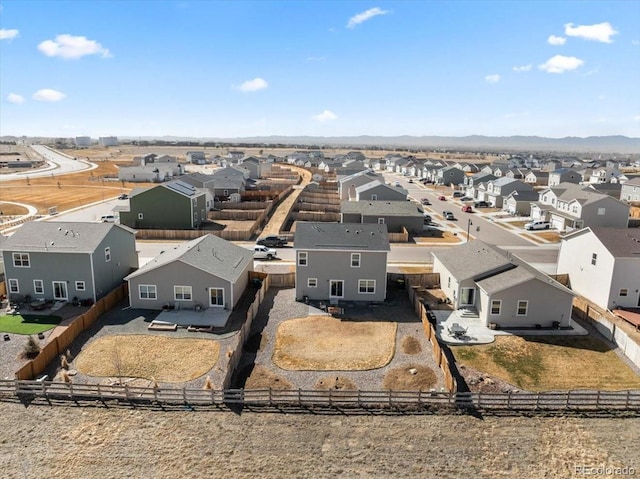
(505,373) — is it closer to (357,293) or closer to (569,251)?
(357,293)

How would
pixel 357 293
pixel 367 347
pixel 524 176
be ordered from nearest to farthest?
pixel 367 347 < pixel 357 293 < pixel 524 176

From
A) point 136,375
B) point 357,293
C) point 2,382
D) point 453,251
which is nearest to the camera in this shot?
point 2,382

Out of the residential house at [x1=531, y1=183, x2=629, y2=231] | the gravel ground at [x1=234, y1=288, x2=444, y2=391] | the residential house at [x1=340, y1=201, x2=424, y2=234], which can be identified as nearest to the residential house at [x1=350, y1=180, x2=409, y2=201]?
the residential house at [x1=340, y1=201, x2=424, y2=234]

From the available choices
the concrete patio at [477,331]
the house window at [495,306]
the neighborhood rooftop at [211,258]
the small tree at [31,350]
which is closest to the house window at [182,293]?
the neighborhood rooftop at [211,258]

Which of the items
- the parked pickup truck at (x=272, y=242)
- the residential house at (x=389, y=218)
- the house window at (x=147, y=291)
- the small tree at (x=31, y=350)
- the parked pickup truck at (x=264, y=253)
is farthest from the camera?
the residential house at (x=389, y=218)

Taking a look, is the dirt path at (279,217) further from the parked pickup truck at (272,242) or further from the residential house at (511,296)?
the residential house at (511,296)

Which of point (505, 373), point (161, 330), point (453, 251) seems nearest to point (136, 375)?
point (161, 330)

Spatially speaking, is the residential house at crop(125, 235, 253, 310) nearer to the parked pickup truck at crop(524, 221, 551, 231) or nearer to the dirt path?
the dirt path

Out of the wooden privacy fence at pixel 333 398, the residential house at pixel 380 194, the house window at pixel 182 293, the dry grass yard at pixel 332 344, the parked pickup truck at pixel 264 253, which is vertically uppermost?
the residential house at pixel 380 194
